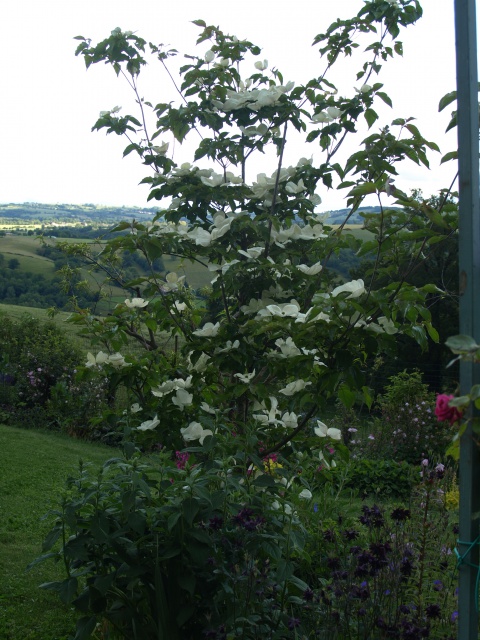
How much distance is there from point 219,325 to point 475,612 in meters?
1.44

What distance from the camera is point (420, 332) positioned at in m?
2.09

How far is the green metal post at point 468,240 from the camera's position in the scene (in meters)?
1.55

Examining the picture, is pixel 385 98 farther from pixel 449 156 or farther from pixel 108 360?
pixel 108 360

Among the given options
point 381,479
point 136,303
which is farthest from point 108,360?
point 381,479

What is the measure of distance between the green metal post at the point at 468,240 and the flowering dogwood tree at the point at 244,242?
Answer: 63cm

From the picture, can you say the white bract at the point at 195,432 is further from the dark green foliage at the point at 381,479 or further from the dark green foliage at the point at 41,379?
the dark green foliage at the point at 41,379

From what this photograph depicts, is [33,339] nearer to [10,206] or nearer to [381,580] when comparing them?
[381,580]

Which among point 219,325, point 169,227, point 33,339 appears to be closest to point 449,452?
point 219,325

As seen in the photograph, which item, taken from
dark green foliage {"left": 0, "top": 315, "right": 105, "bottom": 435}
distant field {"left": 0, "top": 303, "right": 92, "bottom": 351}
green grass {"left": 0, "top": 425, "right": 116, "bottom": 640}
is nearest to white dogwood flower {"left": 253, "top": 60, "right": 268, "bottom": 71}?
green grass {"left": 0, "top": 425, "right": 116, "bottom": 640}

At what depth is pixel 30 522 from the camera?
14.4 ft

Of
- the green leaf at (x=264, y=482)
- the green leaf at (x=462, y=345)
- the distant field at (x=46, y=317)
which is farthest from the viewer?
the distant field at (x=46, y=317)

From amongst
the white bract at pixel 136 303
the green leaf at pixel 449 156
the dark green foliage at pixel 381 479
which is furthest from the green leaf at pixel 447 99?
the dark green foliage at pixel 381 479

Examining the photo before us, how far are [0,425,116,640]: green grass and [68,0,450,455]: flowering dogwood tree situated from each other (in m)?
0.71

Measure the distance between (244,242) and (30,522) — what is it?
2.66m
